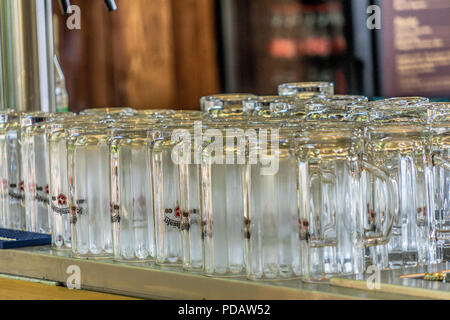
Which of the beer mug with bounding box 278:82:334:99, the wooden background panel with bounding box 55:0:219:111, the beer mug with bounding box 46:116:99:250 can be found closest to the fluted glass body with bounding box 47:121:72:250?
the beer mug with bounding box 46:116:99:250

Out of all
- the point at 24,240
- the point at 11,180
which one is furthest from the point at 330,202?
the point at 11,180

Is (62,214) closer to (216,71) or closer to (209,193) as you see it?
(209,193)

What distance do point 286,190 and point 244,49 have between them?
3689 mm

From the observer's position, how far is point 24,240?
148 centimetres

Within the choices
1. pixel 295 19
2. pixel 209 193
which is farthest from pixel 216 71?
pixel 209 193

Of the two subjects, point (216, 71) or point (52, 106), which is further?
point (216, 71)

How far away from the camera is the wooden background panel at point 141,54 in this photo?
16.4 ft

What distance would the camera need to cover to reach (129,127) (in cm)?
131

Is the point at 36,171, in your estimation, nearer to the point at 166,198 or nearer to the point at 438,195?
the point at 166,198

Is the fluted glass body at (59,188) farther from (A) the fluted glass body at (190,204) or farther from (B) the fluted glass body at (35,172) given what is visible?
(A) the fluted glass body at (190,204)

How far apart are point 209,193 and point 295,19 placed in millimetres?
3467

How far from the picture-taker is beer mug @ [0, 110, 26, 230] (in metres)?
1.63

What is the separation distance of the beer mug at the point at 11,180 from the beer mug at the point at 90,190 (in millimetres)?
295
